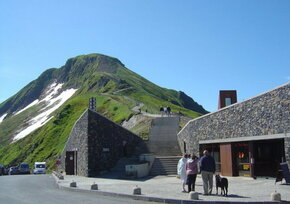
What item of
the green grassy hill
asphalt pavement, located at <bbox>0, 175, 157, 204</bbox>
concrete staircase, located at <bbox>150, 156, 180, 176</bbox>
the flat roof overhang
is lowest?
asphalt pavement, located at <bbox>0, 175, 157, 204</bbox>

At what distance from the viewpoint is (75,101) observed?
92.1 m

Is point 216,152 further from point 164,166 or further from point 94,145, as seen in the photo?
point 94,145

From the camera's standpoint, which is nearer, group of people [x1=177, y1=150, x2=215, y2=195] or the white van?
group of people [x1=177, y1=150, x2=215, y2=195]

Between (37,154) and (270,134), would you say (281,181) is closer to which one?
(270,134)

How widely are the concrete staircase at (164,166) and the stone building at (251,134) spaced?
10.1 feet

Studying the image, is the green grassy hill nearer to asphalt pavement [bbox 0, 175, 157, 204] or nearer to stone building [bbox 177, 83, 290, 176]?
stone building [bbox 177, 83, 290, 176]

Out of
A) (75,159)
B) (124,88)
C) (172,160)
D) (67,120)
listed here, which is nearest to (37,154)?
(67,120)

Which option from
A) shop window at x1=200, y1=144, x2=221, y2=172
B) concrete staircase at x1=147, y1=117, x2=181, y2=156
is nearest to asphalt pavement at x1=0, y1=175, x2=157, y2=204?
shop window at x1=200, y1=144, x2=221, y2=172

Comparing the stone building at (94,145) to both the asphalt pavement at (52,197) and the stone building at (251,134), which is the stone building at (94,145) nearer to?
the stone building at (251,134)

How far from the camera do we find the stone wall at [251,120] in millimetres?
17047

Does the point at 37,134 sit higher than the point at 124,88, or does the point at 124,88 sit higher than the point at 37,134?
the point at 124,88

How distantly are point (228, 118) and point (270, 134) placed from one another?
3.97 metres

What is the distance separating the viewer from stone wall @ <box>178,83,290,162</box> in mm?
17047

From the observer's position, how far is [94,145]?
27.3m
